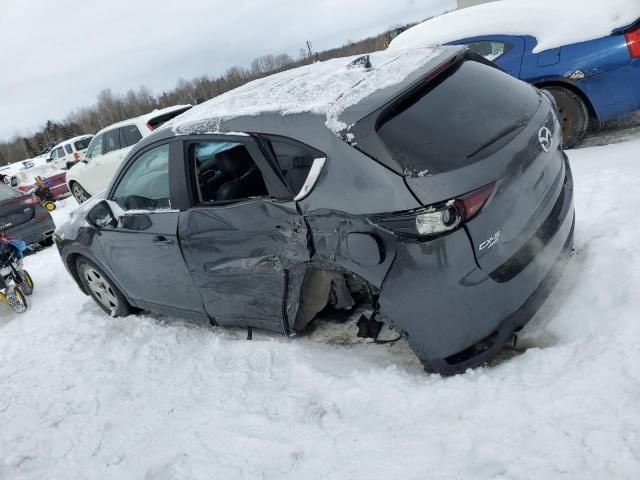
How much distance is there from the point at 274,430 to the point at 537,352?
4.80 feet

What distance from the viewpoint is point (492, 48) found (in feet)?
18.7

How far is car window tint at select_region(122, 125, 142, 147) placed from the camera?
34.7 feet

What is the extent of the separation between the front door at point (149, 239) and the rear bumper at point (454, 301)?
1.70 metres

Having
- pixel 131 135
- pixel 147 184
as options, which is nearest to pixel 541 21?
pixel 147 184

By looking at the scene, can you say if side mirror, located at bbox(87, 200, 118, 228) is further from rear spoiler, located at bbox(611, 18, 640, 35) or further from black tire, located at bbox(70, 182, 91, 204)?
black tire, located at bbox(70, 182, 91, 204)

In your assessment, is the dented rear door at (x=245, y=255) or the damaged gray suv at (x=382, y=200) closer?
the damaged gray suv at (x=382, y=200)

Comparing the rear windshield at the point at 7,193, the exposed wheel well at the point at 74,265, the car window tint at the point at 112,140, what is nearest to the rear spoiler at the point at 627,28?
the exposed wheel well at the point at 74,265

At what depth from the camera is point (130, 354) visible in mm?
3807

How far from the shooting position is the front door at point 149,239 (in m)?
3.35

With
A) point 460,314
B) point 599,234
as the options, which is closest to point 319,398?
point 460,314

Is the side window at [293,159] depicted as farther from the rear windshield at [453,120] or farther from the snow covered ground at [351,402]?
the snow covered ground at [351,402]

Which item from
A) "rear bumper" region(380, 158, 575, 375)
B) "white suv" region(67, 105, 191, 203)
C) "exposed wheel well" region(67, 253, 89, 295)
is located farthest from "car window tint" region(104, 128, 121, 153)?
"rear bumper" region(380, 158, 575, 375)

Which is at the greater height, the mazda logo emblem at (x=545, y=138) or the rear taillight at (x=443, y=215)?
the mazda logo emblem at (x=545, y=138)

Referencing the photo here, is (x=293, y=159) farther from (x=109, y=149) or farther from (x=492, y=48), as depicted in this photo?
(x=109, y=149)
